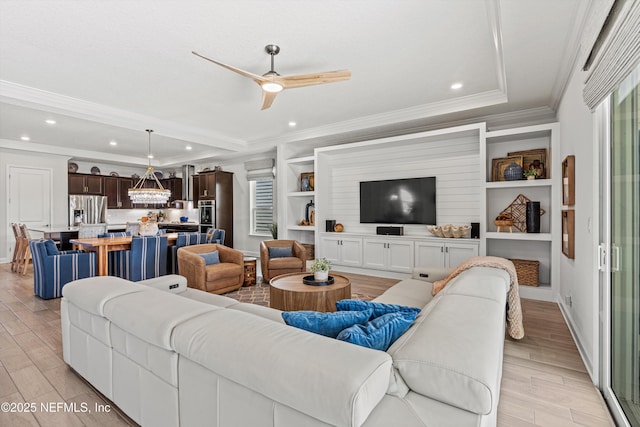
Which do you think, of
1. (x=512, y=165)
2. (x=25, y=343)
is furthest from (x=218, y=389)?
(x=512, y=165)

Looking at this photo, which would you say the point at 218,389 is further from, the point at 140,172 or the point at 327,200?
the point at 140,172

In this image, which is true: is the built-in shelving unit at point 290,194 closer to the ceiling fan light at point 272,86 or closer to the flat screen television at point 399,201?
the flat screen television at point 399,201

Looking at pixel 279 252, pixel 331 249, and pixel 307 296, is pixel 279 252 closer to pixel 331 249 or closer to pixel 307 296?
pixel 331 249

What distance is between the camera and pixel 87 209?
26.9 feet

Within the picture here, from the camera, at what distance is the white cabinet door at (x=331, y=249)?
5953 mm

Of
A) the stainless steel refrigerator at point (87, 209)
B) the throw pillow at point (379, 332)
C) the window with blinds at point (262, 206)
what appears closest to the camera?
the throw pillow at point (379, 332)

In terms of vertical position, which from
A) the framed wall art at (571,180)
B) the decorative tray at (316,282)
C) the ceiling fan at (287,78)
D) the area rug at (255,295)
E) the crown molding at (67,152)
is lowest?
the area rug at (255,295)

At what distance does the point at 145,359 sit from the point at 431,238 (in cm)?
431

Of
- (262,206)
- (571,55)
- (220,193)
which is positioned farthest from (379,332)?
(220,193)

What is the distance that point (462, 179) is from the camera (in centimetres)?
502

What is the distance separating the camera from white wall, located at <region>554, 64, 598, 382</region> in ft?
7.42

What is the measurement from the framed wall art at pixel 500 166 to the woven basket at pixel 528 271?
1.25 metres

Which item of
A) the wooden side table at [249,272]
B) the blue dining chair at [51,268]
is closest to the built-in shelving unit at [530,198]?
the wooden side table at [249,272]

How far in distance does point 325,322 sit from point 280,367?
0.38m
